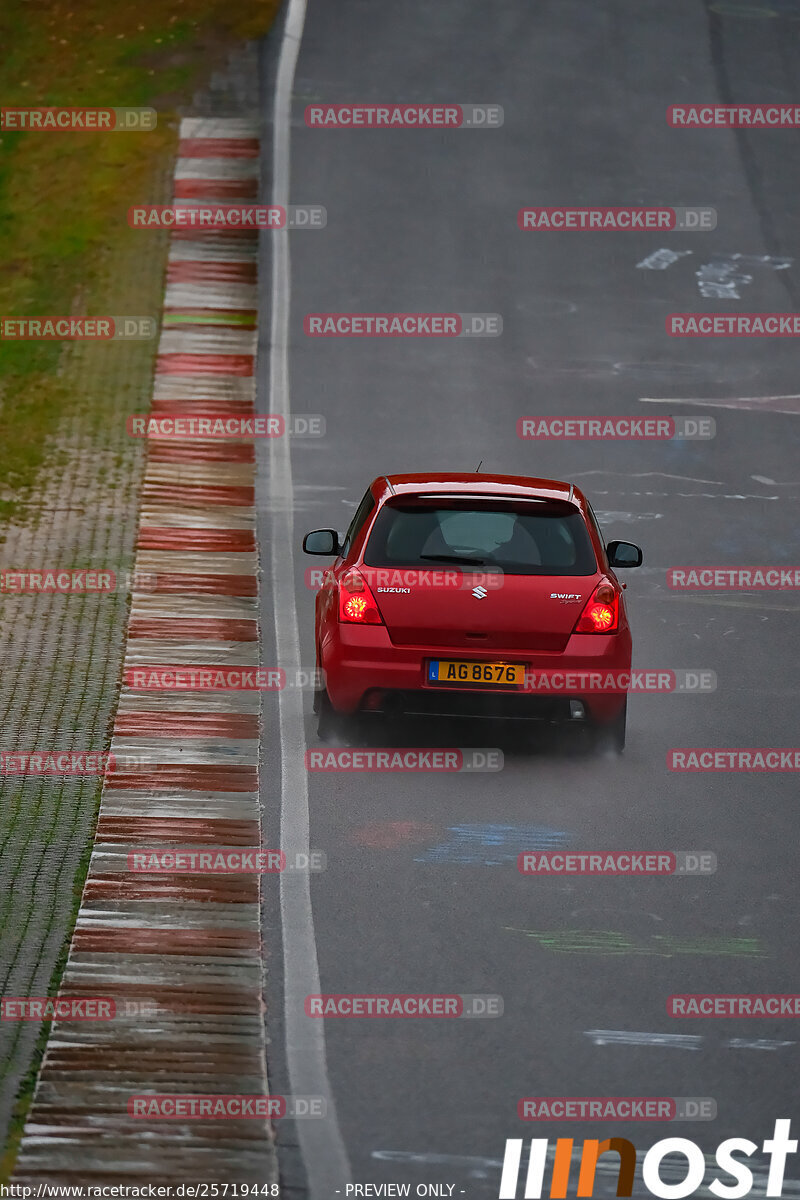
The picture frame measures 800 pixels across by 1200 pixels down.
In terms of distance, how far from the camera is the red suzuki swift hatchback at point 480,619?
428 inches

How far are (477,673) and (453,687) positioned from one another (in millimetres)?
167

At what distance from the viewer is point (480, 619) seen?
35.6 ft

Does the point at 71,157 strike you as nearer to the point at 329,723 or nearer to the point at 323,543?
the point at 323,543

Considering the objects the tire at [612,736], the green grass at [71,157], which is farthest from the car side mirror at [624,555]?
the green grass at [71,157]

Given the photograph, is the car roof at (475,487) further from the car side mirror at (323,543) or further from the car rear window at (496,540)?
the car side mirror at (323,543)

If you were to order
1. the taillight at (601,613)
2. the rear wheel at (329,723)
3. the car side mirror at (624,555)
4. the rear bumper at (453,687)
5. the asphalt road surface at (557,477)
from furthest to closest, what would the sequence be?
1. the car side mirror at (624,555)
2. the rear wheel at (329,723)
3. the taillight at (601,613)
4. the rear bumper at (453,687)
5. the asphalt road surface at (557,477)

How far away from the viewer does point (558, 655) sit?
10.9 m

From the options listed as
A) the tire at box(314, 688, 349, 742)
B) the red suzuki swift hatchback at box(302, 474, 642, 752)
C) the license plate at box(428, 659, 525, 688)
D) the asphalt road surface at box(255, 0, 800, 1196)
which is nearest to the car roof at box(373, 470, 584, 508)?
the red suzuki swift hatchback at box(302, 474, 642, 752)

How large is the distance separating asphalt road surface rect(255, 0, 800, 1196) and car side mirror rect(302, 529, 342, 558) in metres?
1.08

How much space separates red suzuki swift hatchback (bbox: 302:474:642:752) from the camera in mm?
10875

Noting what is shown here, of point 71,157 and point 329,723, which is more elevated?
point 71,157

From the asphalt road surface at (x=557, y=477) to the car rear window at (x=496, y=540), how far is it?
119 cm

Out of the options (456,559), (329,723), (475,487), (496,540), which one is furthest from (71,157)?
(456,559)

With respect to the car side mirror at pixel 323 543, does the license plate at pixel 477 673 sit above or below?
below
